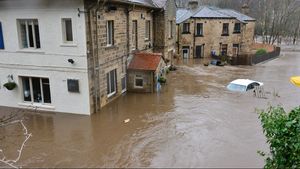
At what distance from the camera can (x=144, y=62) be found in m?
19.5

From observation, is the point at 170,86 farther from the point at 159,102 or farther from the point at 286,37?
the point at 286,37

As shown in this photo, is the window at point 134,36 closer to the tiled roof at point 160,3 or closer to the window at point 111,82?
the window at point 111,82

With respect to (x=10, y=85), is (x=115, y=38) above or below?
above

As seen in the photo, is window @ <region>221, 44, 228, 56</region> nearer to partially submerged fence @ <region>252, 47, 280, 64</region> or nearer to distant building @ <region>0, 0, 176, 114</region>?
partially submerged fence @ <region>252, 47, 280, 64</region>

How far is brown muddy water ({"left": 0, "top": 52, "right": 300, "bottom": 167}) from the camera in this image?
10.3 metres

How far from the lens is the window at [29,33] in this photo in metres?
15.0

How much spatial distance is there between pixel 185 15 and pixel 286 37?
4060 cm

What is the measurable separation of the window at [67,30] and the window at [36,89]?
2.65 meters

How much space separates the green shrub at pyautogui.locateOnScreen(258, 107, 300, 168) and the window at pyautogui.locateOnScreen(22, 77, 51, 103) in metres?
12.1

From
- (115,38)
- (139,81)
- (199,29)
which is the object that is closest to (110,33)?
(115,38)

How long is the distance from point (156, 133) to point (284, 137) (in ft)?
21.6

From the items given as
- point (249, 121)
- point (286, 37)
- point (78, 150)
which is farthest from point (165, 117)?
point (286, 37)

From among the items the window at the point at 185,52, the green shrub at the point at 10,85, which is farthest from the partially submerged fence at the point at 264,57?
the green shrub at the point at 10,85

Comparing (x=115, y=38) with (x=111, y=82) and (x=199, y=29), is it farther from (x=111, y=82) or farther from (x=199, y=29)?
(x=199, y=29)
